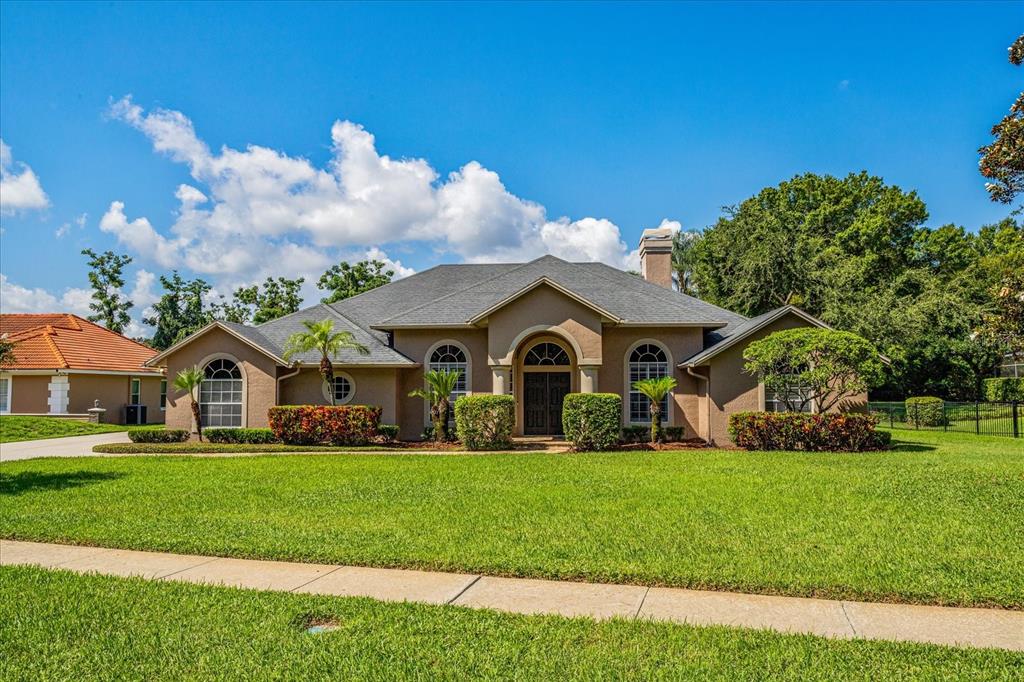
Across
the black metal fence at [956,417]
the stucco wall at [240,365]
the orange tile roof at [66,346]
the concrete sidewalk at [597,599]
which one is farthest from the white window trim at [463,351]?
the orange tile roof at [66,346]

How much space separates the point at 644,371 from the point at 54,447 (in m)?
19.7

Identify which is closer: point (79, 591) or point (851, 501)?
point (79, 591)

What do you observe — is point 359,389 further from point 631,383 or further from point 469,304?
point 631,383

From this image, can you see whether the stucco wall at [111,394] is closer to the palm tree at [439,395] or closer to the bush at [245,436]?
the bush at [245,436]

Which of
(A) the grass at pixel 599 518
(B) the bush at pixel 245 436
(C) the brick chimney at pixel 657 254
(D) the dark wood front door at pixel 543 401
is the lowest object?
(A) the grass at pixel 599 518

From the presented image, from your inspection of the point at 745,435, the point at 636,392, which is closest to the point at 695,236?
the point at 636,392

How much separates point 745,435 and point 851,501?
832 cm

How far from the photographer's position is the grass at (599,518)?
6.59 m

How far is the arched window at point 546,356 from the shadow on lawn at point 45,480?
13034 millimetres

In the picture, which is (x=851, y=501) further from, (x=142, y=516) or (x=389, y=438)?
(x=389, y=438)

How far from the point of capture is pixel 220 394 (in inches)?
875

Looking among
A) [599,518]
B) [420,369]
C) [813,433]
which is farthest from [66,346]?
[813,433]

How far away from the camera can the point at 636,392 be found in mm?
22125

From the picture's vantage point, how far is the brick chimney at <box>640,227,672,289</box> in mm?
27502
